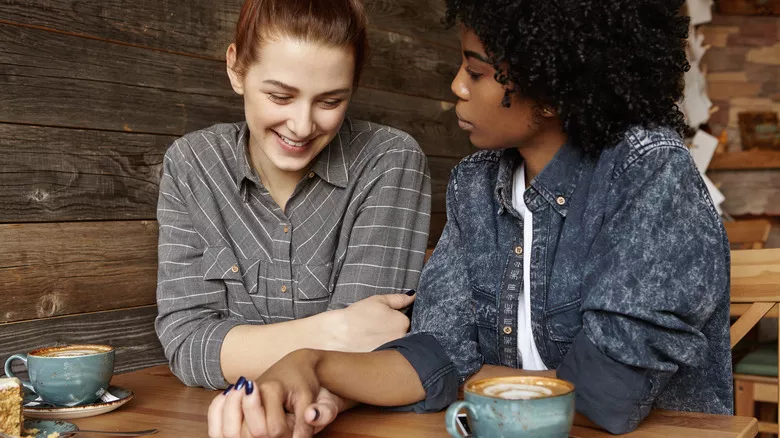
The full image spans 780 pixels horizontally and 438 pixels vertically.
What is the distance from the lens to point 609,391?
1046 mm

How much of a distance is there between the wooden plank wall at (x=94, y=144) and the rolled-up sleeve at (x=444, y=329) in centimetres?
66

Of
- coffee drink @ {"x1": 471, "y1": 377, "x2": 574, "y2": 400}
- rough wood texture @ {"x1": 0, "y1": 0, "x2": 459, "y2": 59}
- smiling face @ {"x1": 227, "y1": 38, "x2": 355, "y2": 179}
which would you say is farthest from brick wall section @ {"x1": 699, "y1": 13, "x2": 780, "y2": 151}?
coffee drink @ {"x1": 471, "y1": 377, "x2": 574, "y2": 400}

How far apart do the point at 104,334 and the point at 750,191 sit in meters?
3.25

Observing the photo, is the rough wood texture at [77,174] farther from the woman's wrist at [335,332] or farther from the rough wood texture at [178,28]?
the woman's wrist at [335,332]

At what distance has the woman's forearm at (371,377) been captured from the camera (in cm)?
110

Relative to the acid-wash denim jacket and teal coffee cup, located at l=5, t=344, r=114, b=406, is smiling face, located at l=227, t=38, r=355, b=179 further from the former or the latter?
teal coffee cup, located at l=5, t=344, r=114, b=406

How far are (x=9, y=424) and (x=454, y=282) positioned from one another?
0.70m

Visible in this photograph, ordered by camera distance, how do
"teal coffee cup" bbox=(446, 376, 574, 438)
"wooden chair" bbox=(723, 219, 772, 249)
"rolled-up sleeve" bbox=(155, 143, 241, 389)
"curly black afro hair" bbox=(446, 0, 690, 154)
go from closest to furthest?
1. "teal coffee cup" bbox=(446, 376, 574, 438)
2. "curly black afro hair" bbox=(446, 0, 690, 154)
3. "rolled-up sleeve" bbox=(155, 143, 241, 389)
4. "wooden chair" bbox=(723, 219, 772, 249)

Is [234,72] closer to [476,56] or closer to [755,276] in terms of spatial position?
[476,56]

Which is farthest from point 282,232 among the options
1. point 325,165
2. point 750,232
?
point 750,232

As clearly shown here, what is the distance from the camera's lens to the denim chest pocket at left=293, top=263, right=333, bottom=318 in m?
1.60

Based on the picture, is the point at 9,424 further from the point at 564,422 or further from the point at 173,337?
the point at 564,422

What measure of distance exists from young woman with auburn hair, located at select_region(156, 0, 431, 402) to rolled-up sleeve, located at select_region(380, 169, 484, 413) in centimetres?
10

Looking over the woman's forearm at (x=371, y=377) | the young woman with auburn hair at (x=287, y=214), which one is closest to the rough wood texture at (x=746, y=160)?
the young woman with auburn hair at (x=287, y=214)
